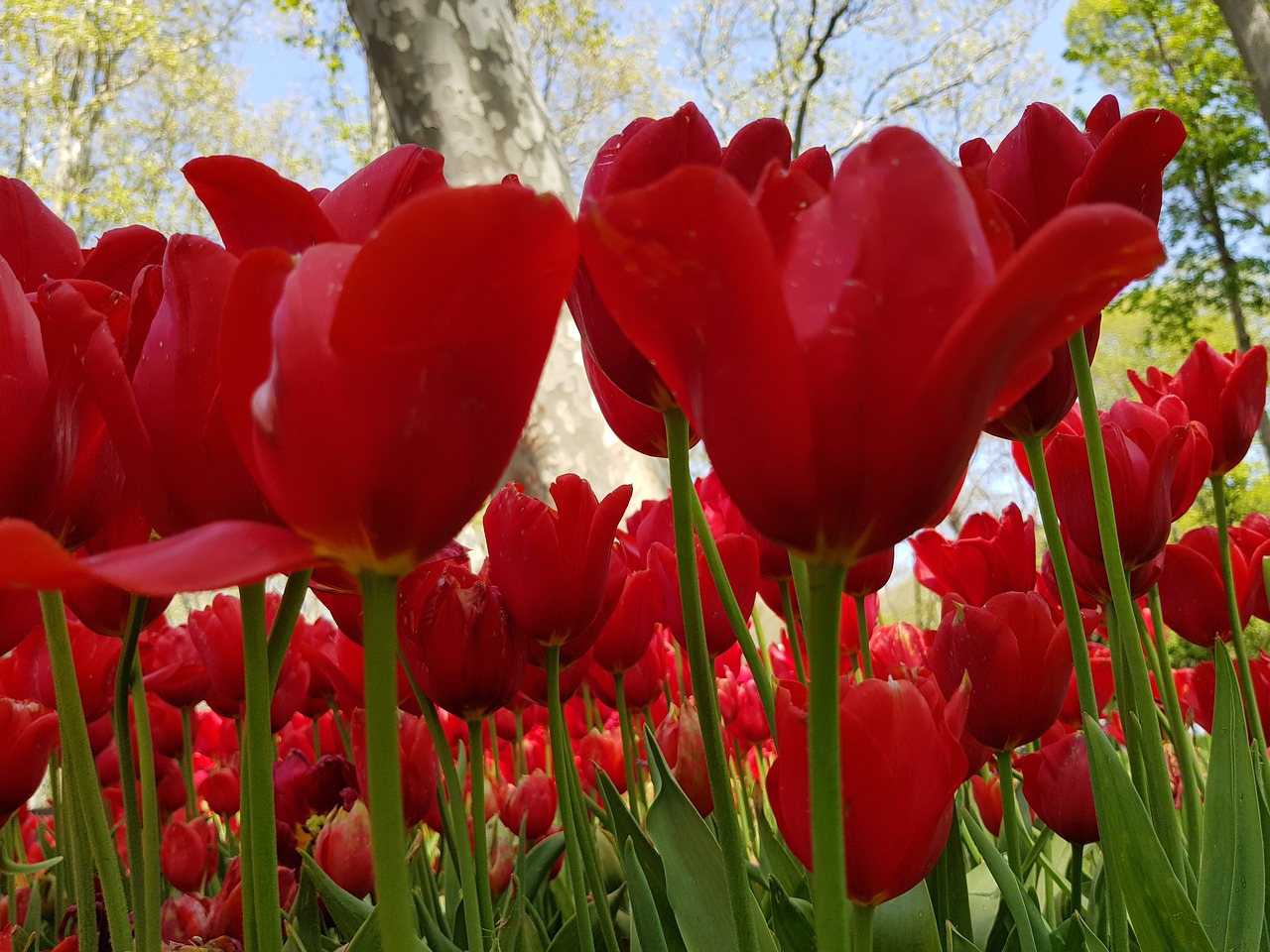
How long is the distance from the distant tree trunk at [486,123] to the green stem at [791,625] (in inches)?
67.7

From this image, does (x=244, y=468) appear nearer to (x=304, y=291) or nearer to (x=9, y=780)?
(x=304, y=291)

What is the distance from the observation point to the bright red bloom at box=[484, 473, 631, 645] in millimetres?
547

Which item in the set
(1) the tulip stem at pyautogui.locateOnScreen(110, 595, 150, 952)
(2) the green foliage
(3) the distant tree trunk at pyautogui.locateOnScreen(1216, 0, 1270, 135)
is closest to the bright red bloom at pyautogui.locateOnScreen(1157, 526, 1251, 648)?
(1) the tulip stem at pyautogui.locateOnScreen(110, 595, 150, 952)

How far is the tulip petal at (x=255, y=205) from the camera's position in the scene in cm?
32

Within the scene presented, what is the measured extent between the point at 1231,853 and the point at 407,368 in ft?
1.68

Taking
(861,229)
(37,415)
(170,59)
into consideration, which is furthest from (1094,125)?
(170,59)

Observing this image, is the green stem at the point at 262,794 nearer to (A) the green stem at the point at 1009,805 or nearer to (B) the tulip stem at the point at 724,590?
(B) the tulip stem at the point at 724,590

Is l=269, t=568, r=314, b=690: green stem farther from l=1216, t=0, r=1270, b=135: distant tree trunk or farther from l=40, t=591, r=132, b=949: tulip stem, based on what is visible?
l=1216, t=0, r=1270, b=135: distant tree trunk

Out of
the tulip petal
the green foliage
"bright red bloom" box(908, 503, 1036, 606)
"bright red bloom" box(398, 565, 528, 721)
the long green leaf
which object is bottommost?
the long green leaf

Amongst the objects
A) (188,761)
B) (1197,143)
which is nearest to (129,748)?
(188,761)

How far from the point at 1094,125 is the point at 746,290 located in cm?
38

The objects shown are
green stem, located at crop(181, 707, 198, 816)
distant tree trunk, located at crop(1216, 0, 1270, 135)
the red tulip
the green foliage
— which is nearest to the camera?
the red tulip

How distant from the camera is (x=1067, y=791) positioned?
0.61 m

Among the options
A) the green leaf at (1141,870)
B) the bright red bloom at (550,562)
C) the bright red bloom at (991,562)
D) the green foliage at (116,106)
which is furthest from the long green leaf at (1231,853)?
the green foliage at (116,106)
